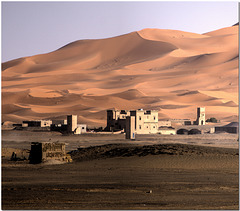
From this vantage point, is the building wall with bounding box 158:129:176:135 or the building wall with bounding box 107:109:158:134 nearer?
the building wall with bounding box 107:109:158:134

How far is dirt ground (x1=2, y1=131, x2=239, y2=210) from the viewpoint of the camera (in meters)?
12.1

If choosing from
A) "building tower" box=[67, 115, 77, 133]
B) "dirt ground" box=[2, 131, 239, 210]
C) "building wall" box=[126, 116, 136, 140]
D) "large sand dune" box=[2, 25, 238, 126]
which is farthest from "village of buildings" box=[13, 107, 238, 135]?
"dirt ground" box=[2, 131, 239, 210]

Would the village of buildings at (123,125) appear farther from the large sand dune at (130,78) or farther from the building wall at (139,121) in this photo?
the large sand dune at (130,78)

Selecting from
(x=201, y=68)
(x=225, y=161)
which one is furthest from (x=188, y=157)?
(x=201, y=68)

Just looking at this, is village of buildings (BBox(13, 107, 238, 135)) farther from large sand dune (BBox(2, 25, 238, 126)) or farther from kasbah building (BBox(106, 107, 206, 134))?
large sand dune (BBox(2, 25, 238, 126))

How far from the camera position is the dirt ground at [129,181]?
1211 centimetres

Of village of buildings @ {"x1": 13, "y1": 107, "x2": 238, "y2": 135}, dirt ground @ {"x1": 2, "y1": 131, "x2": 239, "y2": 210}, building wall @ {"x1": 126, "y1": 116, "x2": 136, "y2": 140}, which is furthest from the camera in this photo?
village of buildings @ {"x1": 13, "y1": 107, "x2": 238, "y2": 135}

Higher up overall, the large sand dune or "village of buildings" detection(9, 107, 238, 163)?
the large sand dune

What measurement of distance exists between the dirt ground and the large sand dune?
1565 inches

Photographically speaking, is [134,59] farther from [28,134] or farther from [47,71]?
[28,134]

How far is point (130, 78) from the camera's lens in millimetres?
103250

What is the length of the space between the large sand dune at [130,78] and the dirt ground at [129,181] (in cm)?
3976

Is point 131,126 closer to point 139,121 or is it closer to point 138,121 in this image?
point 138,121

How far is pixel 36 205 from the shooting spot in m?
11.7
